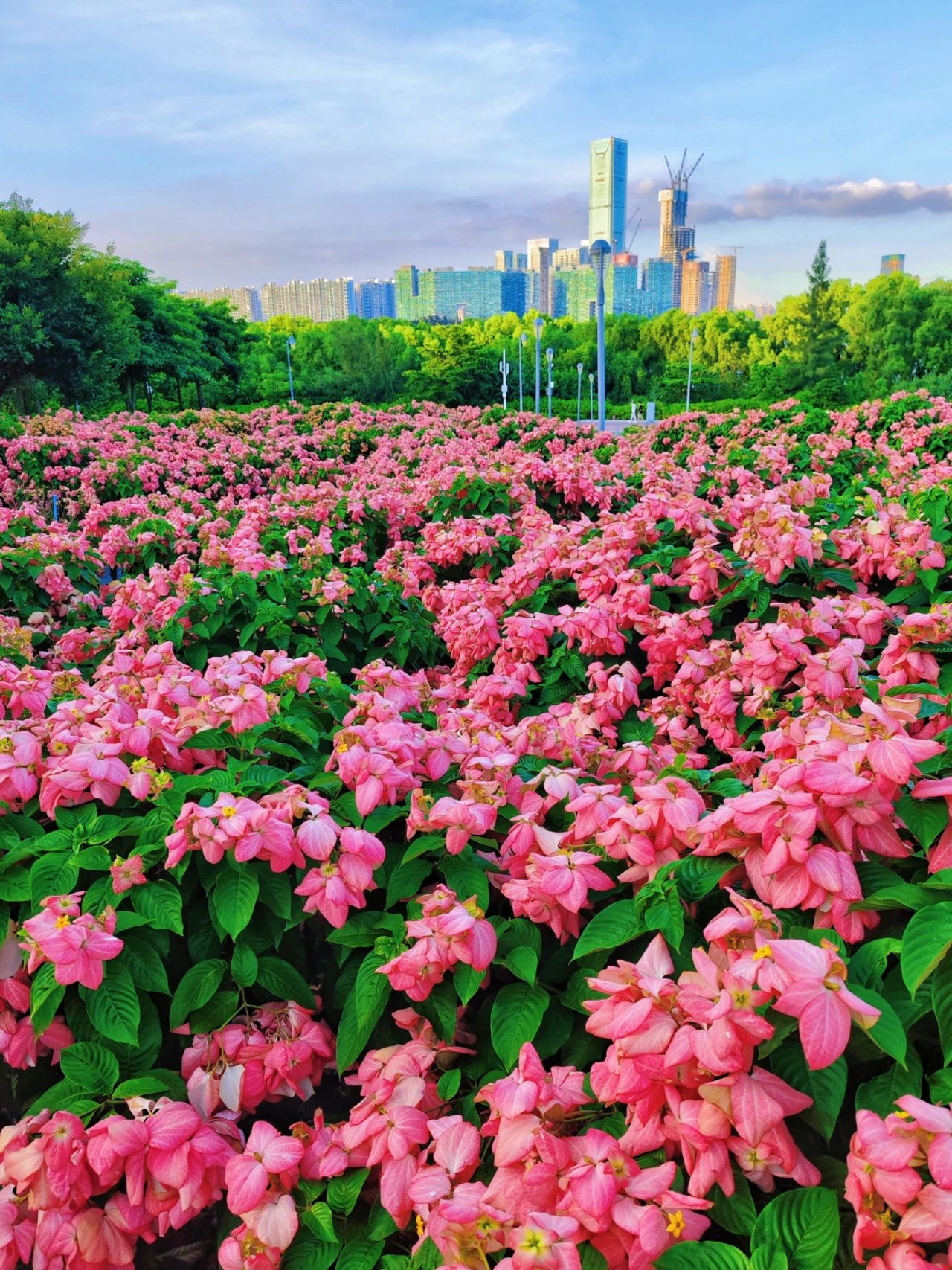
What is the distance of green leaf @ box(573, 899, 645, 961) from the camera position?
1419 millimetres

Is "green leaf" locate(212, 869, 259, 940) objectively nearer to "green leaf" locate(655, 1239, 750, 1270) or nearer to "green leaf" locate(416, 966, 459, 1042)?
"green leaf" locate(416, 966, 459, 1042)

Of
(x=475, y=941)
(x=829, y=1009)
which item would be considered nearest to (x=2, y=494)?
(x=475, y=941)

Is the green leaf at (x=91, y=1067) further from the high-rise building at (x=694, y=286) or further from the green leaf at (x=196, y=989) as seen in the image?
the high-rise building at (x=694, y=286)

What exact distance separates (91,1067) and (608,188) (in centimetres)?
12439

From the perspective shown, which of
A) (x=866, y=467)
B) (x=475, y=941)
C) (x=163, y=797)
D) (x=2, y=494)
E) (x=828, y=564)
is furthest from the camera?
(x=2, y=494)

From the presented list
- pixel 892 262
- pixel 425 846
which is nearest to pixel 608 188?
pixel 892 262

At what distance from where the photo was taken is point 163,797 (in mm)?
1837

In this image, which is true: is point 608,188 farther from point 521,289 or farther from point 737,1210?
point 737,1210

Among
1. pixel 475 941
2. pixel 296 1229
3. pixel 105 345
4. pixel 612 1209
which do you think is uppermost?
pixel 105 345

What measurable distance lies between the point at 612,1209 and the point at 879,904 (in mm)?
576

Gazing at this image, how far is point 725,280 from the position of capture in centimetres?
16638

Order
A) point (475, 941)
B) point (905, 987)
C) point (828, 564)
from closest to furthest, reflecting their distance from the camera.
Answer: point (905, 987)
point (475, 941)
point (828, 564)

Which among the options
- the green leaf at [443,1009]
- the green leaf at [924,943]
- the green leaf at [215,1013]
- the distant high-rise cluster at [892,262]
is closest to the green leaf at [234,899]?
the green leaf at [215,1013]

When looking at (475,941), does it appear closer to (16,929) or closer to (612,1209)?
(612,1209)
